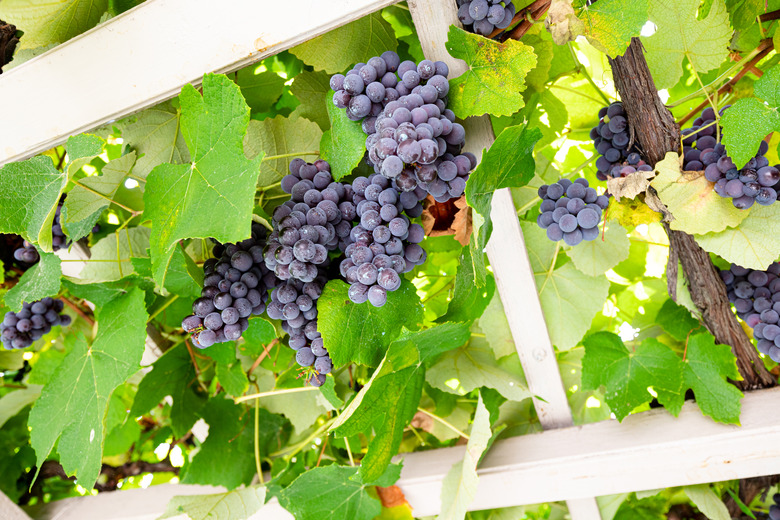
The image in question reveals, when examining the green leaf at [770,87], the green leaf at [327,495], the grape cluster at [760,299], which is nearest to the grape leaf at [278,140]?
the green leaf at [327,495]

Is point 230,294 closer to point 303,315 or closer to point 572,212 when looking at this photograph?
point 303,315

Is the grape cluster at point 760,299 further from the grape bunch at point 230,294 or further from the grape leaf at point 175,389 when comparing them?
the grape leaf at point 175,389

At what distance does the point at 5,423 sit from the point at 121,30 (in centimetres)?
149

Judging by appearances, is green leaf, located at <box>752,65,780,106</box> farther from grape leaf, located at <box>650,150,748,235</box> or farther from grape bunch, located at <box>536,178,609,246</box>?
grape bunch, located at <box>536,178,609,246</box>

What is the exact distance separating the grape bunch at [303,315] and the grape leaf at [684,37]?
0.82 metres

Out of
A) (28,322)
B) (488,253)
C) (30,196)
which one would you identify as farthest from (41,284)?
(488,253)

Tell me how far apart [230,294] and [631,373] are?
86cm

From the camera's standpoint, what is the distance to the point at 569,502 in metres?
1.23

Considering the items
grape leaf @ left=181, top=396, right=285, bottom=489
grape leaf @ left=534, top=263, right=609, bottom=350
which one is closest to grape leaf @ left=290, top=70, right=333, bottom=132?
grape leaf @ left=534, top=263, right=609, bottom=350

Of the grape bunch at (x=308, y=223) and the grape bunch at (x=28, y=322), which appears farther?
the grape bunch at (x=28, y=322)

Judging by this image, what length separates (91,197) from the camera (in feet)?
3.42

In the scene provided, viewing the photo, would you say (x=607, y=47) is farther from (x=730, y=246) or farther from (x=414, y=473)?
(x=414, y=473)

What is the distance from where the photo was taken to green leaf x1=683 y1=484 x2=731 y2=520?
119 cm

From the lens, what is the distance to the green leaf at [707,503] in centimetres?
119
